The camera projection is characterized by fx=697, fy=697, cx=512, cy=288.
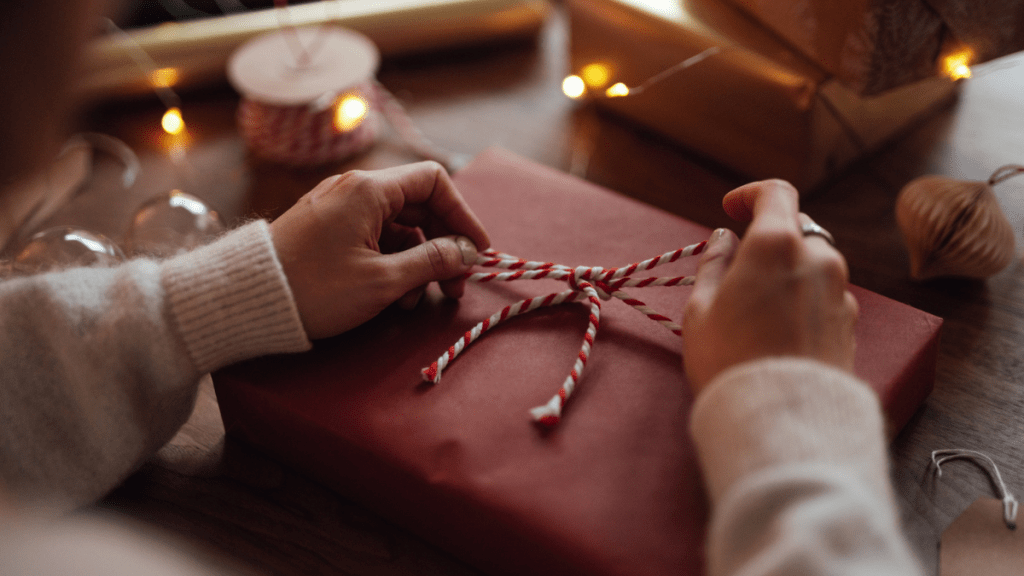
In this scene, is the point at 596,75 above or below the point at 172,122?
above

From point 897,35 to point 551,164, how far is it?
423 millimetres

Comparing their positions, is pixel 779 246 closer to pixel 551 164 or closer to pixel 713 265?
pixel 713 265

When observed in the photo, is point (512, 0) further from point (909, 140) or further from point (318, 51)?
point (909, 140)

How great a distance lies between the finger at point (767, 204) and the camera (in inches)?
18.5

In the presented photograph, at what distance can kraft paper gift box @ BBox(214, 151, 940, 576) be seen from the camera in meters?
0.47

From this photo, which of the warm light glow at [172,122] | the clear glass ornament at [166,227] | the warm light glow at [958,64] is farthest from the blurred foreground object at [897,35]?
the warm light glow at [172,122]

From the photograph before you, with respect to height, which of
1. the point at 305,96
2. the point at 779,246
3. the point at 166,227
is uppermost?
the point at 779,246

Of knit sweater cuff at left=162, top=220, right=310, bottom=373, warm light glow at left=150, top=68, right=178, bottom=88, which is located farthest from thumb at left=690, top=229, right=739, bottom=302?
warm light glow at left=150, top=68, right=178, bottom=88

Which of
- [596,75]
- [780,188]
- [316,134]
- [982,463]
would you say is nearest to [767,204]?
[780,188]

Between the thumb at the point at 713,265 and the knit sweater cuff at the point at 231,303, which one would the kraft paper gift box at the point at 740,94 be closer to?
the thumb at the point at 713,265

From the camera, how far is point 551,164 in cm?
94

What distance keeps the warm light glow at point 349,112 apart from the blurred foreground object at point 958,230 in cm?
67

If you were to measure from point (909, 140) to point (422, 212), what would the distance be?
646 millimetres

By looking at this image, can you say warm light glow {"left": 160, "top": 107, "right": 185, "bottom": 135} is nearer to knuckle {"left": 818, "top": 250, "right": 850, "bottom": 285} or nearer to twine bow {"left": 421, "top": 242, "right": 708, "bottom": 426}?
twine bow {"left": 421, "top": 242, "right": 708, "bottom": 426}
